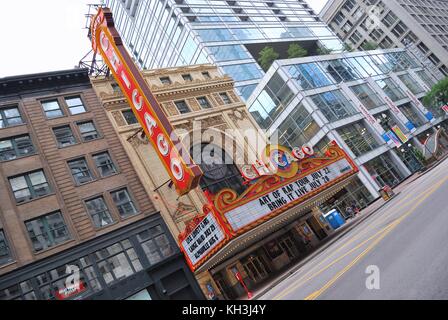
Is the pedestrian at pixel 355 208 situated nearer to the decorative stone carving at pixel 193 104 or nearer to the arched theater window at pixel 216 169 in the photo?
the arched theater window at pixel 216 169

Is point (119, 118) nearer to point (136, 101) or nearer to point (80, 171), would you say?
point (136, 101)

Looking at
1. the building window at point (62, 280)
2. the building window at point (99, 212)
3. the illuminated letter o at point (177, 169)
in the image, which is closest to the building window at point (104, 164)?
the building window at point (99, 212)

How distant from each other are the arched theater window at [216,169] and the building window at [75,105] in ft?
33.0

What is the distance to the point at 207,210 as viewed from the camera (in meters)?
20.4

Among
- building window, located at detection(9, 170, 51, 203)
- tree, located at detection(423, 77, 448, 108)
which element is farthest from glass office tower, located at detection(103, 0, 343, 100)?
building window, located at detection(9, 170, 51, 203)

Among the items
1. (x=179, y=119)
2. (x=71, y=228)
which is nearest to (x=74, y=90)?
(x=179, y=119)

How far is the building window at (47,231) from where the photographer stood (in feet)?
70.2

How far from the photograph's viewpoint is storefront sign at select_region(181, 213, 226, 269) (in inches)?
792

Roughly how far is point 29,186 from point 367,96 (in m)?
47.1

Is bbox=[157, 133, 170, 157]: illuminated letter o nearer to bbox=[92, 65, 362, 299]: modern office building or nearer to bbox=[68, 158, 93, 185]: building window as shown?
bbox=[92, 65, 362, 299]: modern office building

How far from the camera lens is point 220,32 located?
6856 cm
